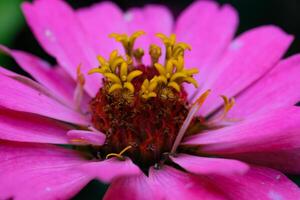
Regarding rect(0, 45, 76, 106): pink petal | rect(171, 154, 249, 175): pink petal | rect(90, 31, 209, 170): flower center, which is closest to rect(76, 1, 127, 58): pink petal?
rect(0, 45, 76, 106): pink petal

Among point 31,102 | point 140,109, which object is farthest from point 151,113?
point 31,102

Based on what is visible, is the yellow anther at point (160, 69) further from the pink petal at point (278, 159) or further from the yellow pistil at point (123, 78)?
the pink petal at point (278, 159)

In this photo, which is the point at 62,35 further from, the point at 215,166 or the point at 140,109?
the point at 215,166

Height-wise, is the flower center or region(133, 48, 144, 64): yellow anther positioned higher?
region(133, 48, 144, 64): yellow anther

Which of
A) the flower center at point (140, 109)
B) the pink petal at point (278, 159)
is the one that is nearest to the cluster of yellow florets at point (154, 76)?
the flower center at point (140, 109)

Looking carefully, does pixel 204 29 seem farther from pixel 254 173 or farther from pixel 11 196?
pixel 11 196

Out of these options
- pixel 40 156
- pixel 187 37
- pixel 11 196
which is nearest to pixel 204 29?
pixel 187 37

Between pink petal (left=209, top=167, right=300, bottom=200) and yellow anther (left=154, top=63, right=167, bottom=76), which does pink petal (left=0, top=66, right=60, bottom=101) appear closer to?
yellow anther (left=154, top=63, right=167, bottom=76)
